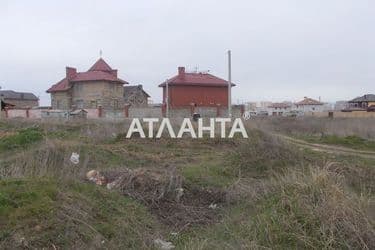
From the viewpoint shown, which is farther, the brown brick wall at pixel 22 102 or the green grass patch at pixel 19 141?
the brown brick wall at pixel 22 102

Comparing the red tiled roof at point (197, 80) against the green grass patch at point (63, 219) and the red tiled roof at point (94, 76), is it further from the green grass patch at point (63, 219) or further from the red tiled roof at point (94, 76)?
the green grass patch at point (63, 219)

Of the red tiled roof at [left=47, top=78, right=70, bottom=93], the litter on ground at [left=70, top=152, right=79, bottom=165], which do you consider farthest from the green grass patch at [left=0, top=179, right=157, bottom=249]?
the red tiled roof at [left=47, top=78, right=70, bottom=93]

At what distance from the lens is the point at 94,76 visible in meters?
52.0

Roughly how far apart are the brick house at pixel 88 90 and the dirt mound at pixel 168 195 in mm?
41689

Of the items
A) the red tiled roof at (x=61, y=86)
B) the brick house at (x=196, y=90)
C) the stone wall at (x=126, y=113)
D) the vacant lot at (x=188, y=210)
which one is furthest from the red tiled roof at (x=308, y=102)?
the vacant lot at (x=188, y=210)

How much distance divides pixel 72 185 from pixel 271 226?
130 inches

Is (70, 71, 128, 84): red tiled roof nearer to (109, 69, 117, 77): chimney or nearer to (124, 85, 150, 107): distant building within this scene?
(109, 69, 117, 77): chimney

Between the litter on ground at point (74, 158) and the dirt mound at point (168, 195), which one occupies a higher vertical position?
the litter on ground at point (74, 158)

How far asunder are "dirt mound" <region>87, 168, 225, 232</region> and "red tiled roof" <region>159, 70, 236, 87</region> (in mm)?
39781

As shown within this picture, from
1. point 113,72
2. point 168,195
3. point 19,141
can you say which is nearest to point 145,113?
point 113,72

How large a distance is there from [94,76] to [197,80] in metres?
11.0

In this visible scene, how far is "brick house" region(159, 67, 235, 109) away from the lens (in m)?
49.8

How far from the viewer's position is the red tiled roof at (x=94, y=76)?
171ft

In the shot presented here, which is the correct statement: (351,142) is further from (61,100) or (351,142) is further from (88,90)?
(61,100)
